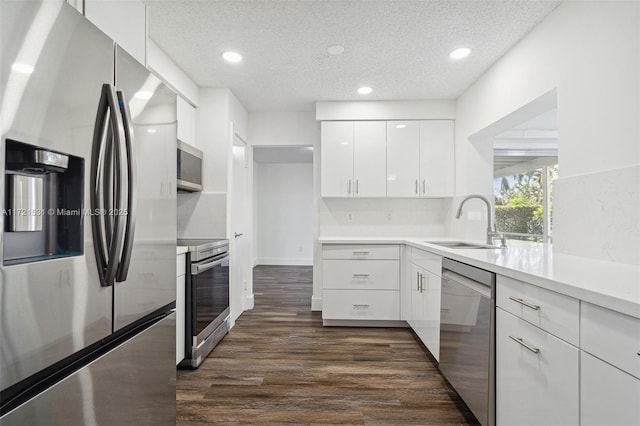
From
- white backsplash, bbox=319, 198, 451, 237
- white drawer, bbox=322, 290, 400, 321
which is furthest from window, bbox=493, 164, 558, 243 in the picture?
white drawer, bbox=322, 290, 400, 321

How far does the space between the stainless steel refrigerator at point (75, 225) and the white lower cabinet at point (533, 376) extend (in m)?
1.47

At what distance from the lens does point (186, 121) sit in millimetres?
3008

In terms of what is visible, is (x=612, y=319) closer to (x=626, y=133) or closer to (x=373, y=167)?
(x=626, y=133)

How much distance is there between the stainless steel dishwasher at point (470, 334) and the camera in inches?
60.8

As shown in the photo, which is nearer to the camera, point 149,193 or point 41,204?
point 41,204

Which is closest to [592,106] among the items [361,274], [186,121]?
[361,274]

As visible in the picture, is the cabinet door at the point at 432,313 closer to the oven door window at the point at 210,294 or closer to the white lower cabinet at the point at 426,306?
the white lower cabinet at the point at 426,306

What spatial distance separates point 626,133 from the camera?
1.51m

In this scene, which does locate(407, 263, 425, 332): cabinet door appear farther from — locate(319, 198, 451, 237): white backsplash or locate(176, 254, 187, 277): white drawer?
locate(176, 254, 187, 277): white drawer

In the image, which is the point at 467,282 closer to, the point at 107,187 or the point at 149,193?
the point at 149,193

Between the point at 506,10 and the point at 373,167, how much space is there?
1899 millimetres

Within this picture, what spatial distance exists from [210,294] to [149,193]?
1.60 metres

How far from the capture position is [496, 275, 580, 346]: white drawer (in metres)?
1.05

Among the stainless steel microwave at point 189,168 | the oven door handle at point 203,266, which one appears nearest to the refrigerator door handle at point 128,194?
the oven door handle at point 203,266
